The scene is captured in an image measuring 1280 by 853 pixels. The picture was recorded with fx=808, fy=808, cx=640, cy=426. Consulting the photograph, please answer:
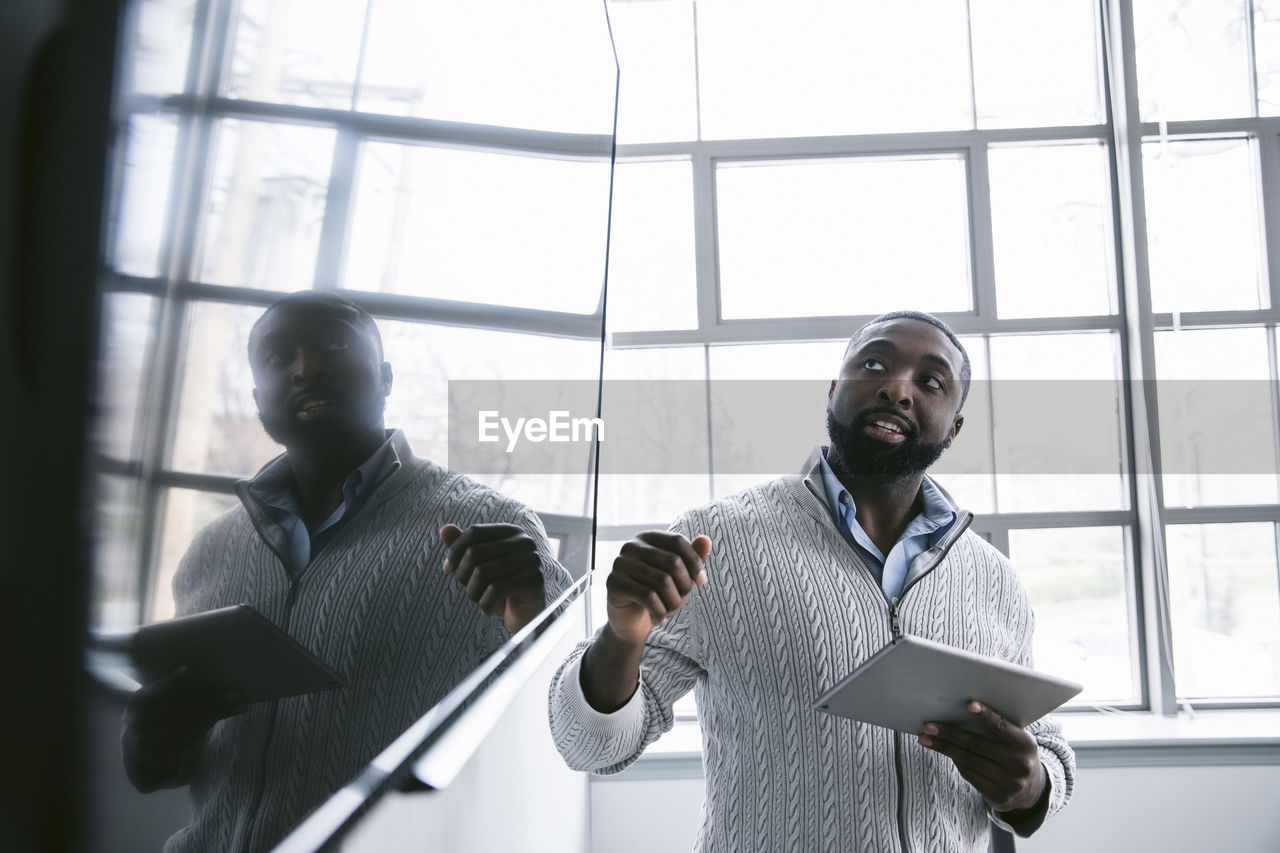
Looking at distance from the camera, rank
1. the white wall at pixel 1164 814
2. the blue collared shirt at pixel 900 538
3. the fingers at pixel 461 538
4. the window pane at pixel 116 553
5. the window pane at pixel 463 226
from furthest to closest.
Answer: the white wall at pixel 1164 814, the blue collared shirt at pixel 900 538, the fingers at pixel 461 538, the window pane at pixel 463 226, the window pane at pixel 116 553

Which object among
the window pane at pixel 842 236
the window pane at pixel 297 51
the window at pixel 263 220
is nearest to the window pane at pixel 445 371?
the window at pixel 263 220

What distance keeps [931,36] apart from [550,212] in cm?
291

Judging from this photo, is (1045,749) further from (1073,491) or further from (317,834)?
(1073,491)

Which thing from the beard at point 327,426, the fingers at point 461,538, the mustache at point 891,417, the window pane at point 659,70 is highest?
the window pane at point 659,70

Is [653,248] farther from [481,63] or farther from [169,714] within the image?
[169,714]

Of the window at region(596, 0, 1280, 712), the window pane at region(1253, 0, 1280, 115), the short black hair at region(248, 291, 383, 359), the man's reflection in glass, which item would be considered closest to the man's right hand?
the man's reflection in glass

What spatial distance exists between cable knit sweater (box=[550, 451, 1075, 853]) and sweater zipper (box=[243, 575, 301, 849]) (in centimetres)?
93

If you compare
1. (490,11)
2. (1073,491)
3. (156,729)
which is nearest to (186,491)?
(156,729)

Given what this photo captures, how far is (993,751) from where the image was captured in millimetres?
1179

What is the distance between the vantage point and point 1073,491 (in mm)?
3064

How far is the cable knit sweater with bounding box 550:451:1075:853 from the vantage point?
1.26m

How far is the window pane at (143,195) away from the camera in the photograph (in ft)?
0.61

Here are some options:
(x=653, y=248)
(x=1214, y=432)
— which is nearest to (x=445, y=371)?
(x=653, y=248)

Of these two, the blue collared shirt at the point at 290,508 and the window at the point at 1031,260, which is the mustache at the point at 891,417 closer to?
the blue collared shirt at the point at 290,508
